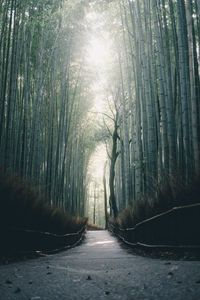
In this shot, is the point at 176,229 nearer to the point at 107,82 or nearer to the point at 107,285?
the point at 107,285

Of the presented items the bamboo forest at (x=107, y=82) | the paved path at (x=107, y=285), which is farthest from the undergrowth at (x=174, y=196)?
the paved path at (x=107, y=285)

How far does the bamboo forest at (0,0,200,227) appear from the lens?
10.7 ft

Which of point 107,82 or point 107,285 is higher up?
point 107,82

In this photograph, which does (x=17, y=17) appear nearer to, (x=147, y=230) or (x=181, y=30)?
(x=181, y=30)

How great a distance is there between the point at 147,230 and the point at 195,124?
1.44m

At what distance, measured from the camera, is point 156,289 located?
133cm

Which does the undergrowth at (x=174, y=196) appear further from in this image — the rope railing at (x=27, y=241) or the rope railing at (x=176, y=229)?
the rope railing at (x=27, y=241)

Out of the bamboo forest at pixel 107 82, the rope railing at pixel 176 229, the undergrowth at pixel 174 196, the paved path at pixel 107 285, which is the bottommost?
the paved path at pixel 107 285

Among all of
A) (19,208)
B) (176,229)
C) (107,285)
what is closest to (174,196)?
(176,229)

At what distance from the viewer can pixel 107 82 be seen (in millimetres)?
11867

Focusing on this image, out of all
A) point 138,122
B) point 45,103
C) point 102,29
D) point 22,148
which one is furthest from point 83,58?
point 22,148

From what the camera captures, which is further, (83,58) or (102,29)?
(102,29)

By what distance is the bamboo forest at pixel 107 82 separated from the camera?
326 centimetres

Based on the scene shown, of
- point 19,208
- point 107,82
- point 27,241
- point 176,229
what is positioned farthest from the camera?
point 107,82
